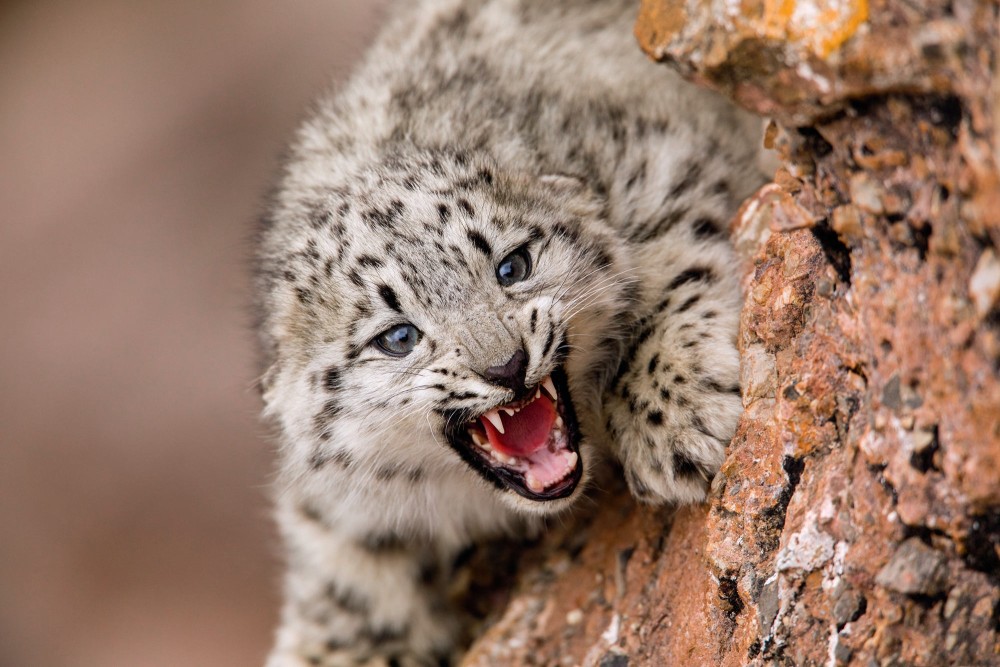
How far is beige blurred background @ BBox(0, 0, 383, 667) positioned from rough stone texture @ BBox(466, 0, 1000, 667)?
487 centimetres

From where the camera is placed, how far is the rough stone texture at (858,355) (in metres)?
2.27

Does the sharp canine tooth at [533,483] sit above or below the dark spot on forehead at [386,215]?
below

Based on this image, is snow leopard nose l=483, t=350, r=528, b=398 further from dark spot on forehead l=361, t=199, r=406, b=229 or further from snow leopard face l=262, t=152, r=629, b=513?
dark spot on forehead l=361, t=199, r=406, b=229

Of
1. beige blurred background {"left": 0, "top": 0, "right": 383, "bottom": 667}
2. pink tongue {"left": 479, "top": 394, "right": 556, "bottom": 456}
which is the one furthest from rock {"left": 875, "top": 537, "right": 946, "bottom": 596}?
beige blurred background {"left": 0, "top": 0, "right": 383, "bottom": 667}

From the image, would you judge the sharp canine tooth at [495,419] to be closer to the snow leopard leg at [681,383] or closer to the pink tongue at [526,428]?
the pink tongue at [526,428]

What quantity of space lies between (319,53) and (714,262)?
7048 millimetres

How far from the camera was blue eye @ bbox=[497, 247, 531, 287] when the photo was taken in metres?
3.84

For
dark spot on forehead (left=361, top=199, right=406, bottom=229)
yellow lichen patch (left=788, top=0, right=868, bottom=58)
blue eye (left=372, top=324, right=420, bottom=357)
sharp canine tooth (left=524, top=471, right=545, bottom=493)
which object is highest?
dark spot on forehead (left=361, top=199, right=406, bottom=229)

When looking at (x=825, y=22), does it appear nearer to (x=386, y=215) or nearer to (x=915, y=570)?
(x=915, y=570)

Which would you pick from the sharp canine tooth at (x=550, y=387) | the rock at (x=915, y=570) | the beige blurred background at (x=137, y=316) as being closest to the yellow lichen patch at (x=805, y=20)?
the rock at (x=915, y=570)

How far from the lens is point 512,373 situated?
11.4 ft

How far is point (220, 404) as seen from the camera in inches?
346

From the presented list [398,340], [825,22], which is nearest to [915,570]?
[825,22]

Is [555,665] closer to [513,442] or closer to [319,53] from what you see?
[513,442]
